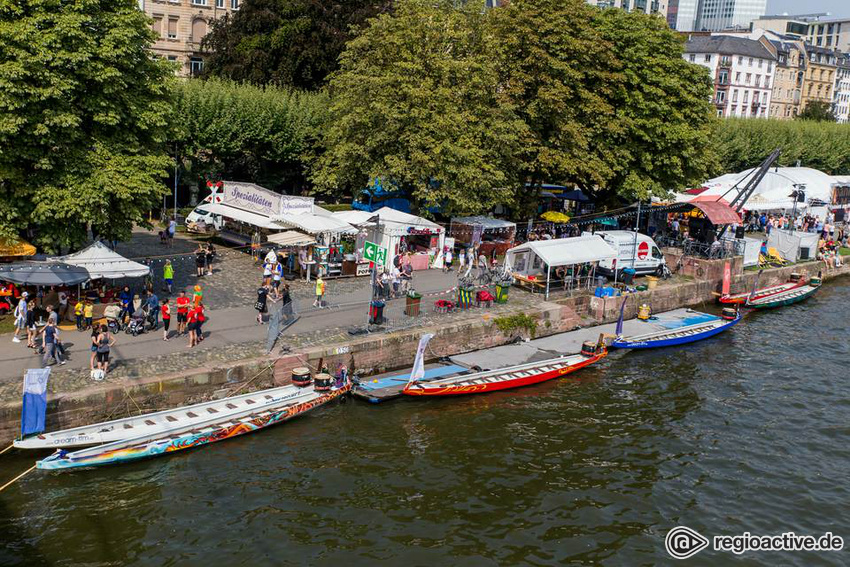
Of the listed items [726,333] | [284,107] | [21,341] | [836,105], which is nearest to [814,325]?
[726,333]

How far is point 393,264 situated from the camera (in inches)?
1422

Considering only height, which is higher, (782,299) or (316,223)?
(316,223)

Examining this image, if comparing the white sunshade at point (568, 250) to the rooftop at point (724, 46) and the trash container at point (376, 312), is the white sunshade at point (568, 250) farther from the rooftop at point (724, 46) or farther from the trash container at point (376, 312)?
the rooftop at point (724, 46)

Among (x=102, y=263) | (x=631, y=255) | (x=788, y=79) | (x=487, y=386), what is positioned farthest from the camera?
(x=788, y=79)

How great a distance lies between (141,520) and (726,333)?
30.1 m

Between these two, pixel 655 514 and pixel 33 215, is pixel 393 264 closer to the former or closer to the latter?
pixel 33 215

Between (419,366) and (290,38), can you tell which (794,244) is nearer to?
(419,366)

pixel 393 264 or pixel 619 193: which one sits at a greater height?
pixel 619 193

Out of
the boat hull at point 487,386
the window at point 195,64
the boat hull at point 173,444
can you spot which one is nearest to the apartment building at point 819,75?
the window at point 195,64

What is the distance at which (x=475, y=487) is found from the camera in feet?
70.8

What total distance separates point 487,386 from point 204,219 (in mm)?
24257

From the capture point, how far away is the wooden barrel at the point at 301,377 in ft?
84.1

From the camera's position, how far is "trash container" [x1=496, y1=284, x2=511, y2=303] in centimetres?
3456

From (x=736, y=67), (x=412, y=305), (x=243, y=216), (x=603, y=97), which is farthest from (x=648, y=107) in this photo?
(x=736, y=67)
